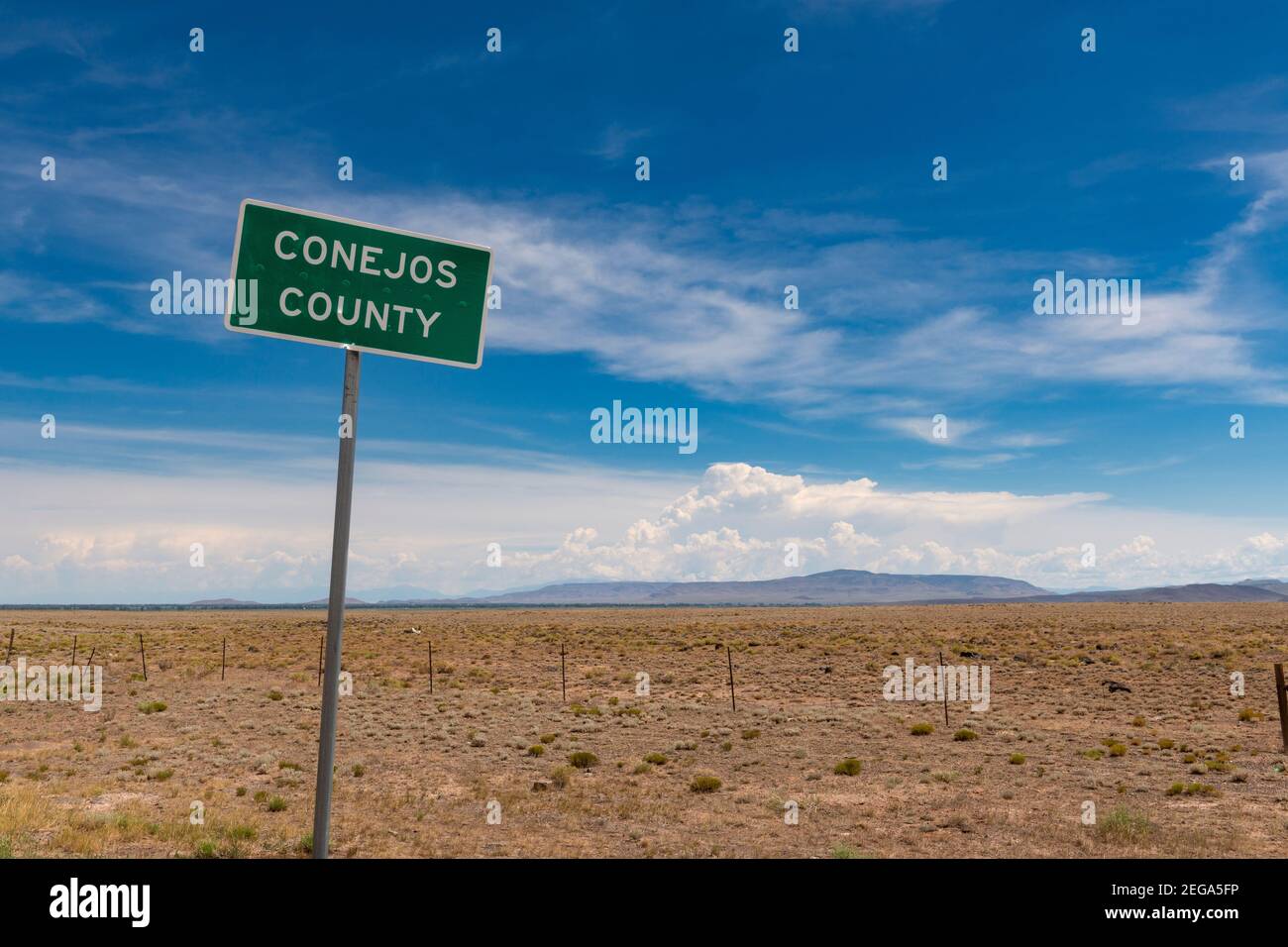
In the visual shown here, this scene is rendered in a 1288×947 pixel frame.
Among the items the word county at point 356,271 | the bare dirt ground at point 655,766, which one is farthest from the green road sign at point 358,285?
the bare dirt ground at point 655,766

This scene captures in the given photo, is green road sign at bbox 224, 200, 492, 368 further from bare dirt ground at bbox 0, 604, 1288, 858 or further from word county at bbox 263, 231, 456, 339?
bare dirt ground at bbox 0, 604, 1288, 858

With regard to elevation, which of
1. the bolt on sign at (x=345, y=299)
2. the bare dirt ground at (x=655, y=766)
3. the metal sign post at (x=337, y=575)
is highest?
the bolt on sign at (x=345, y=299)

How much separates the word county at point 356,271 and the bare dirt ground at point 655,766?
928 cm

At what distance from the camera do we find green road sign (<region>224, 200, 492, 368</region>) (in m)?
3.78

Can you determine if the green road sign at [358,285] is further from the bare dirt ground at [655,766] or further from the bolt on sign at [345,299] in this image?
the bare dirt ground at [655,766]

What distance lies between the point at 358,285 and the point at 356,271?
0.23 feet

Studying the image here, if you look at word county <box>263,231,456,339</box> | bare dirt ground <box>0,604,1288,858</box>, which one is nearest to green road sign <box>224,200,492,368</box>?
word county <box>263,231,456,339</box>

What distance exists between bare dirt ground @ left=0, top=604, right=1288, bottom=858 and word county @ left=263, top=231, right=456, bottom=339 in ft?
30.4

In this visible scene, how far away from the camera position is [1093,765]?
18.8m

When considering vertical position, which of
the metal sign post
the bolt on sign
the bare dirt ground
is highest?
the bolt on sign

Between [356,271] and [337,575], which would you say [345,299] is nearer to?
[356,271]

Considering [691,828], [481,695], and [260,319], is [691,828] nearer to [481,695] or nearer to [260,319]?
[260,319]

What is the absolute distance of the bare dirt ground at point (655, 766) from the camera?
39.6 feet

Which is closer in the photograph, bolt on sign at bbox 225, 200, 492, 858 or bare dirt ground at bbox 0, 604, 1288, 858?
bolt on sign at bbox 225, 200, 492, 858
